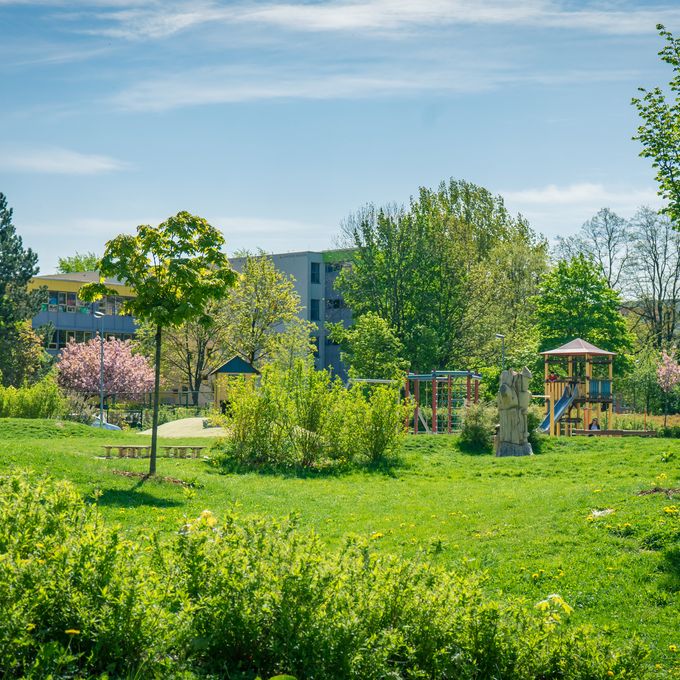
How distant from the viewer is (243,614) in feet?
19.0

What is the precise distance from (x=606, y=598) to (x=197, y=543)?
504cm

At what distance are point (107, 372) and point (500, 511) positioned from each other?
46233 millimetres

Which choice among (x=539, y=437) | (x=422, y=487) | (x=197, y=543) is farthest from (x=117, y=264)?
(x=539, y=437)

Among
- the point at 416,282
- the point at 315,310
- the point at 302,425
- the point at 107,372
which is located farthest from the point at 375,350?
the point at 315,310

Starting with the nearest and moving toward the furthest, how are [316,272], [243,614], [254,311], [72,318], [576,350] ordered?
1. [243,614]
2. [576,350]
3. [254,311]
4. [72,318]
5. [316,272]

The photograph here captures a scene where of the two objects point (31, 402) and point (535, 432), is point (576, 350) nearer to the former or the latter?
point (535, 432)

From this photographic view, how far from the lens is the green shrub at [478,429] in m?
28.0

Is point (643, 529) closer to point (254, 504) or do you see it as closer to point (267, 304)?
point (254, 504)

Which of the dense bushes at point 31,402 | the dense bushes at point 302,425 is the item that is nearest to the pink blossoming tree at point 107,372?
the dense bushes at point 31,402

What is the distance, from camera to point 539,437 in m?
28.8

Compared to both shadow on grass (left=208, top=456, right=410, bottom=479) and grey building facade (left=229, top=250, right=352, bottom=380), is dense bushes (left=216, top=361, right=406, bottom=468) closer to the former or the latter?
shadow on grass (left=208, top=456, right=410, bottom=479)

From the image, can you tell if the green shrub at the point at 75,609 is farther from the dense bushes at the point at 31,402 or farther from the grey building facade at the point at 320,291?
the grey building facade at the point at 320,291

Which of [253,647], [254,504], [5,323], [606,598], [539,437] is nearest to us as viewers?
[253,647]

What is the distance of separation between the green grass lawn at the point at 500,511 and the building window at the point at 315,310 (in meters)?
52.7
